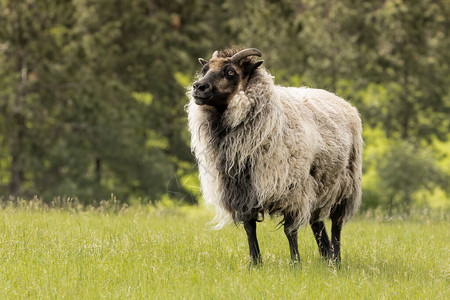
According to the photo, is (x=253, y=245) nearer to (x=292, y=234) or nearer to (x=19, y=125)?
(x=292, y=234)

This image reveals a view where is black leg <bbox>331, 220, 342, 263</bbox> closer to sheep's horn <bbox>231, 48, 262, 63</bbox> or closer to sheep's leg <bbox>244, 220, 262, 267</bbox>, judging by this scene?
sheep's leg <bbox>244, 220, 262, 267</bbox>

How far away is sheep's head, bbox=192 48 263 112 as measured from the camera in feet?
21.4

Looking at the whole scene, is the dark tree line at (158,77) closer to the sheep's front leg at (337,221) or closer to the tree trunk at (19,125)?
the tree trunk at (19,125)

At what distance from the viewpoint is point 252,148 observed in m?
6.67

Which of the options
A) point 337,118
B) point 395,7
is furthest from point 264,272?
point 395,7

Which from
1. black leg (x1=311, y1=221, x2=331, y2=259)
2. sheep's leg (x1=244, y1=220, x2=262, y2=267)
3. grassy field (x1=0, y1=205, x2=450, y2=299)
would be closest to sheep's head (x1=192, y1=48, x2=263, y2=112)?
sheep's leg (x1=244, y1=220, x2=262, y2=267)

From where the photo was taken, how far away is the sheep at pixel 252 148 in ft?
21.7

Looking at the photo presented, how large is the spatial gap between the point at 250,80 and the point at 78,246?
2.72m

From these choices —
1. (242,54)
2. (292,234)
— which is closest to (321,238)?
(292,234)

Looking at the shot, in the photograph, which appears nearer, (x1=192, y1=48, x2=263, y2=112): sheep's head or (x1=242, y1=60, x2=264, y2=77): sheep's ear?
(x1=192, y1=48, x2=263, y2=112): sheep's head

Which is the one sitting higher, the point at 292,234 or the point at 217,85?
the point at 217,85

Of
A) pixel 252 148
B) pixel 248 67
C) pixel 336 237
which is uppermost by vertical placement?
pixel 248 67

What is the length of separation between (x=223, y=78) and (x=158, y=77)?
60.7 feet

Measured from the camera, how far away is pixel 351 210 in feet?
26.4
